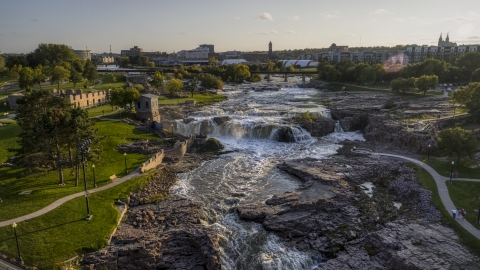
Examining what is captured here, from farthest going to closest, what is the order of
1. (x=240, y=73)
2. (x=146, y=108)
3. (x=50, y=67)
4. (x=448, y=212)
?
(x=240, y=73) → (x=50, y=67) → (x=146, y=108) → (x=448, y=212)

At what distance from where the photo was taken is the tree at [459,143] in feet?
96.2

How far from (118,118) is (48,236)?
29578 millimetres

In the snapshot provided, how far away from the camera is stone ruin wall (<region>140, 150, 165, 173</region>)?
31.3 metres

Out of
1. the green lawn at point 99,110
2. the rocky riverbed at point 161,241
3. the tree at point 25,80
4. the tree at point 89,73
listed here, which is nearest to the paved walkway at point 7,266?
the rocky riverbed at point 161,241

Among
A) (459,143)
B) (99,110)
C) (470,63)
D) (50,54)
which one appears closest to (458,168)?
(459,143)

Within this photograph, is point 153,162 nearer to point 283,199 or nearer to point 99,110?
point 283,199

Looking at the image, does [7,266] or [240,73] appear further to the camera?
[240,73]

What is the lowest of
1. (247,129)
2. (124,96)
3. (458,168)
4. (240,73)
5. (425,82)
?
(458,168)

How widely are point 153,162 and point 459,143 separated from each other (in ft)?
90.2

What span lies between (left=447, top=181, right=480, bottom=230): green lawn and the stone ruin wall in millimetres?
24721

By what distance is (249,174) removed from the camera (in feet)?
106

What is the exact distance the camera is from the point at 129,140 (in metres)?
39.3

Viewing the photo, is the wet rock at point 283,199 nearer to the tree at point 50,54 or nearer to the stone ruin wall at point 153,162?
the stone ruin wall at point 153,162

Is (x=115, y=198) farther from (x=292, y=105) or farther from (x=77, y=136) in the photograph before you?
(x=292, y=105)
